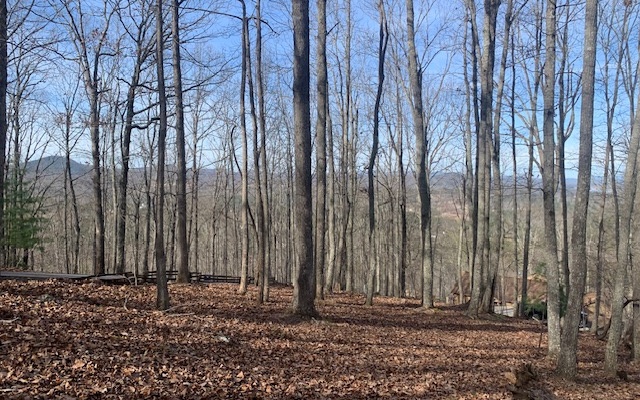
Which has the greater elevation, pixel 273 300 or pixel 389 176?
pixel 389 176

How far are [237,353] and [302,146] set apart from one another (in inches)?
190

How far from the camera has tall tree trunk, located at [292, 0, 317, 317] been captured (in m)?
10.4

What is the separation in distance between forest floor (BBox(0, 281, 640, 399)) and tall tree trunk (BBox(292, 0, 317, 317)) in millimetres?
571

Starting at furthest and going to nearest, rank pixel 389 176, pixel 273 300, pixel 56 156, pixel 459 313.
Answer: pixel 389 176
pixel 56 156
pixel 459 313
pixel 273 300

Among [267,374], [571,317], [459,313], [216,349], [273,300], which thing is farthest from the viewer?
[459,313]

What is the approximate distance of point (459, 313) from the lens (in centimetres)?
1590

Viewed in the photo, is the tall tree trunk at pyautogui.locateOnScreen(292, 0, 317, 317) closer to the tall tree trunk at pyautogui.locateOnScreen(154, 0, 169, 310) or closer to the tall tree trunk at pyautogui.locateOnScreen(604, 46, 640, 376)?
the tall tree trunk at pyautogui.locateOnScreen(154, 0, 169, 310)

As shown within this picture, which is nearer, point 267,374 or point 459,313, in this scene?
point 267,374

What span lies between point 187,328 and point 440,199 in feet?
129

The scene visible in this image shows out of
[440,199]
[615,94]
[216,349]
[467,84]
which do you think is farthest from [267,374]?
[440,199]

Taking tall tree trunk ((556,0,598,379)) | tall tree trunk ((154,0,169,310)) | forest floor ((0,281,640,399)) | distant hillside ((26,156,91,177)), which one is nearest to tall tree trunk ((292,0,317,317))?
forest floor ((0,281,640,399))

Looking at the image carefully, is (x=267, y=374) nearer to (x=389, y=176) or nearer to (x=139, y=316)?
(x=139, y=316)

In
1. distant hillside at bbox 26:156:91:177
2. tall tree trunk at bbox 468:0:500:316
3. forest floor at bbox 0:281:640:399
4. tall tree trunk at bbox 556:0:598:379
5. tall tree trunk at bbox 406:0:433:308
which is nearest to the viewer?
forest floor at bbox 0:281:640:399

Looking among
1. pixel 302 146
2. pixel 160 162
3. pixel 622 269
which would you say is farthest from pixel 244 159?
pixel 622 269
